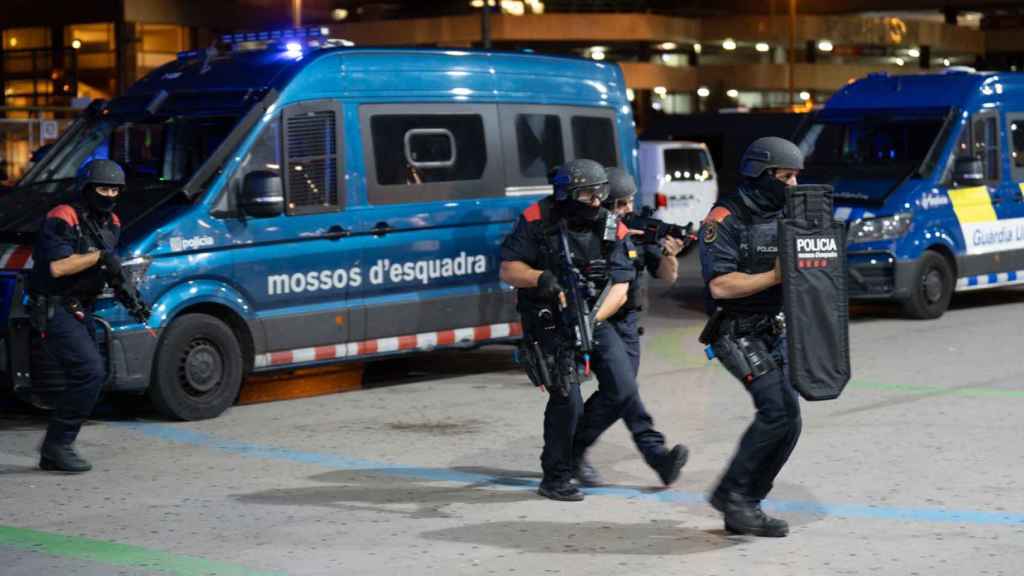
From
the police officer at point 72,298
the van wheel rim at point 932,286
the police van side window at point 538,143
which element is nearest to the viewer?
the police officer at point 72,298

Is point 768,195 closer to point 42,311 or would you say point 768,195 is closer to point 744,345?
point 744,345

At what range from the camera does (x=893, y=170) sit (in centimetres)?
1595

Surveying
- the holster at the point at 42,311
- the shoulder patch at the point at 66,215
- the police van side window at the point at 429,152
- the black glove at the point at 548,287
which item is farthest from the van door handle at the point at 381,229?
the black glove at the point at 548,287

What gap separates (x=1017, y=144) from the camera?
16.6 meters

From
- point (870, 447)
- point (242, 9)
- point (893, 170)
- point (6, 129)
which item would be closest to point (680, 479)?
point (870, 447)

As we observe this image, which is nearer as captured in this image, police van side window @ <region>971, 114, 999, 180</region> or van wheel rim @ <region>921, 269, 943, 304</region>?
van wheel rim @ <region>921, 269, 943, 304</region>

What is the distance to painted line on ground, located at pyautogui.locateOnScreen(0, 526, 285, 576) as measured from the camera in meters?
6.64

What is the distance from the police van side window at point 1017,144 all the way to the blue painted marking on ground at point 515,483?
375 inches

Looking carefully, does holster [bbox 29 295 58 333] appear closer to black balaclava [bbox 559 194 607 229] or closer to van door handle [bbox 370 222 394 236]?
black balaclava [bbox 559 194 607 229]

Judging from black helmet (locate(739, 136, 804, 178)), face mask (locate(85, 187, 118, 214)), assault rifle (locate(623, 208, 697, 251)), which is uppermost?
black helmet (locate(739, 136, 804, 178))

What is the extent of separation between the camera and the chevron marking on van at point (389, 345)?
11117 millimetres

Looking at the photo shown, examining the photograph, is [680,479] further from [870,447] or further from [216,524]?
[216,524]

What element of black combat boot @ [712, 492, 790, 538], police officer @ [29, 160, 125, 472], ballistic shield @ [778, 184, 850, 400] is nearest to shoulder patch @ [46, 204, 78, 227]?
police officer @ [29, 160, 125, 472]

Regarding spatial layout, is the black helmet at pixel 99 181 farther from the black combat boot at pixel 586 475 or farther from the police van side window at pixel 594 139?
the police van side window at pixel 594 139
